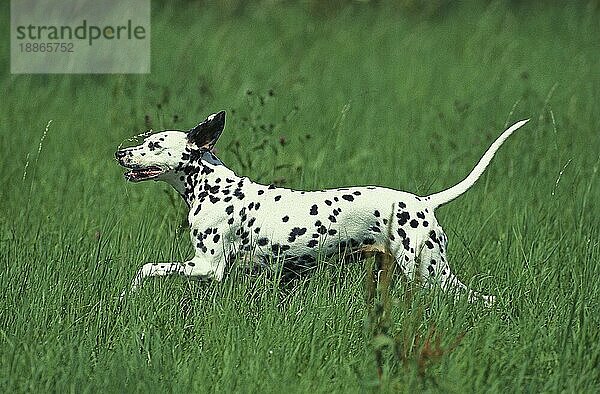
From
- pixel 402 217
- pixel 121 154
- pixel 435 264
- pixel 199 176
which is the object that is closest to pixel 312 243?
pixel 402 217

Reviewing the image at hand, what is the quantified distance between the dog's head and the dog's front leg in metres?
0.42

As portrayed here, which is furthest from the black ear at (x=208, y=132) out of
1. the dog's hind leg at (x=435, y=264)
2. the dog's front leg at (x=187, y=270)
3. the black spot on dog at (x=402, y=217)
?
the dog's hind leg at (x=435, y=264)

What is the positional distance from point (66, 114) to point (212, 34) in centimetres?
276

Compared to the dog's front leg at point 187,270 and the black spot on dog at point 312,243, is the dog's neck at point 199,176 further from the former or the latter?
the black spot on dog at point 312,243

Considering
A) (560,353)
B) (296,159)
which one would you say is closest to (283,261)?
(560,353)

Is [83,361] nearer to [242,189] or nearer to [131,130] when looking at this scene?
[242,189]

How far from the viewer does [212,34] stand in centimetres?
1094

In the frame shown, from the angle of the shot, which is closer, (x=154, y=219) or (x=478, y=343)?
(x=478, y=343)

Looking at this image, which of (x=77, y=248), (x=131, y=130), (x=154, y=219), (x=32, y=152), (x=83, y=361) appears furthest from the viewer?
(x=131, y=130)

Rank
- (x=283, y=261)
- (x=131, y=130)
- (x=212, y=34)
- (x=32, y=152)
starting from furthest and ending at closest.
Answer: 1. (x=212, y=34)
2. (x=131, y=130)
3. (x=32, y=152)
4. (x=283, y=261)

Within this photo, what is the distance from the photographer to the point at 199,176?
5.13 metres

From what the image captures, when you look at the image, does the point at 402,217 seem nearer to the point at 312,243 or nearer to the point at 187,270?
the point at 312,243

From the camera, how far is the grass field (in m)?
4.38

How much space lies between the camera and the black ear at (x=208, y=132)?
5.05 meters
